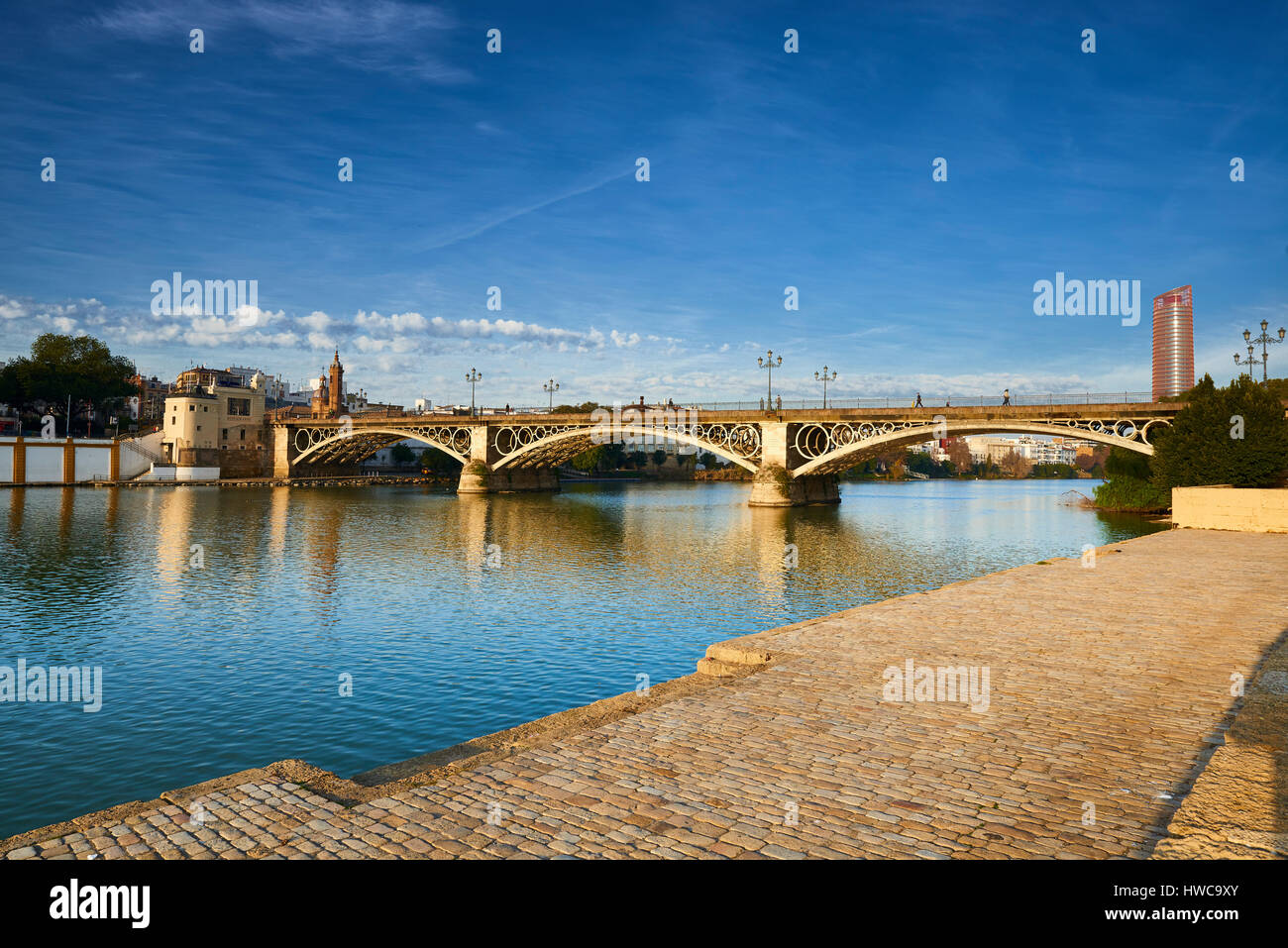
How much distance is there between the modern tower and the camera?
514 feet

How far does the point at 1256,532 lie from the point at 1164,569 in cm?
1679

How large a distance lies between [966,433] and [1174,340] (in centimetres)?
13530

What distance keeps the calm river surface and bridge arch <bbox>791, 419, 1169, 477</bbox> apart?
7.19 metres

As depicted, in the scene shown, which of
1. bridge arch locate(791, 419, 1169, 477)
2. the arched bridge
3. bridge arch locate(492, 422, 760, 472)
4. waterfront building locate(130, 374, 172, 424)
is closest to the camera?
bridge arch locate(791, 419, 1169, 477)

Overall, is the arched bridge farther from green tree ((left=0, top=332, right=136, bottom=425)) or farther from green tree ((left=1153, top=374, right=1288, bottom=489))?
green tree ((left=0, top=332, right=136, bottom=425))

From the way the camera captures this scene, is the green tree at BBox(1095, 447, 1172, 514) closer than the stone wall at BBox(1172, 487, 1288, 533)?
No

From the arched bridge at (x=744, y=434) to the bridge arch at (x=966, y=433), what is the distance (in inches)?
3.2

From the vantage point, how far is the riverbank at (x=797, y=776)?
5641 millimetres

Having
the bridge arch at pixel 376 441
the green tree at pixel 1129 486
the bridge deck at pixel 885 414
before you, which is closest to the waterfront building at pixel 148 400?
the bridge arch at pixel 376 441

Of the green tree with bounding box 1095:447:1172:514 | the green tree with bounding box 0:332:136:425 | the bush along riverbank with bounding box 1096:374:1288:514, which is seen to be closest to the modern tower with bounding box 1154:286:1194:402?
the green tree with bounding box 1095:447:1172:514

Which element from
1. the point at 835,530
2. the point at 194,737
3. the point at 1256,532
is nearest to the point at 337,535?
the point at 835,530

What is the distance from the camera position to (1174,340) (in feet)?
533

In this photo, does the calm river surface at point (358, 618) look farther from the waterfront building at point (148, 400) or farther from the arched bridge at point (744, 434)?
the waterfront building at point (148, 400)

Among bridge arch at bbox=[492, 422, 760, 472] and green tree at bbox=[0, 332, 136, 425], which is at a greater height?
green tree at bbox=[0, 332, 136, 425]
